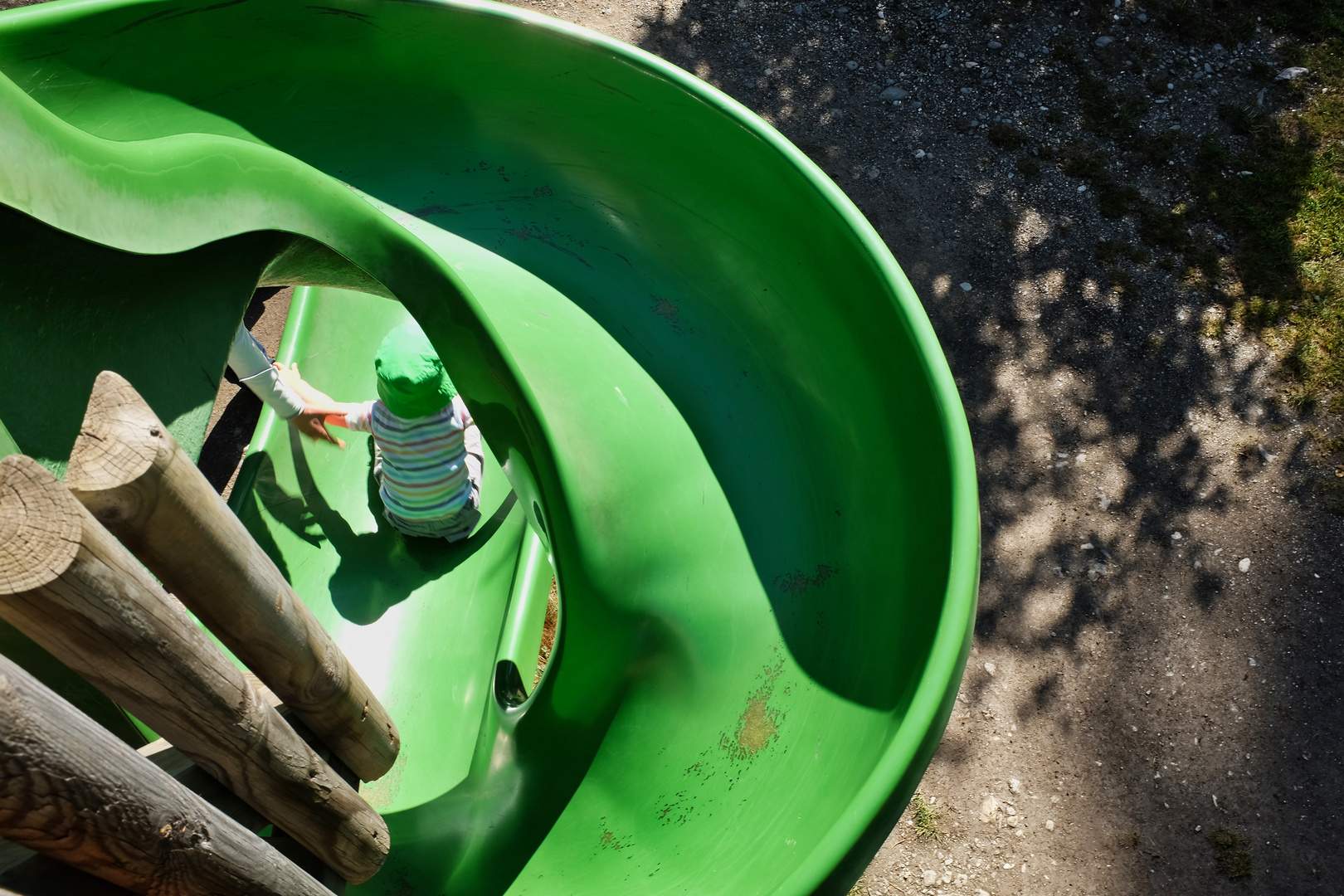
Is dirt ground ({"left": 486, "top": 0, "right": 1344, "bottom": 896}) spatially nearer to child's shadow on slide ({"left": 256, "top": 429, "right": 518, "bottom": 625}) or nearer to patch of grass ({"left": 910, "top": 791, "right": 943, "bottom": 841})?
patch of grass ({"left": 910, "top": 791, "right": 943, "bottom": 841})

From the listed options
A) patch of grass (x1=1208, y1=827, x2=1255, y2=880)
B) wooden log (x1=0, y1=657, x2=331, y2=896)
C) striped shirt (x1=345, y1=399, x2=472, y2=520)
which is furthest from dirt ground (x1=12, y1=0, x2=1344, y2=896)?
wooden log (x1=0, y1=657, x2=331, y2=896)

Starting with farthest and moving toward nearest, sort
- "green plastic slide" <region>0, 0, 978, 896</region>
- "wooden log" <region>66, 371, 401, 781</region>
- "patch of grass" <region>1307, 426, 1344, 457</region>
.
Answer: "patch of grass" <region>1307, 426, 1344, 457</region>
"green plastic slide" <region>0, 0, 978, 896</region>
"wooden log" <region>66, 371, 401, 781</region>

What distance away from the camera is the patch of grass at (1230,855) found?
9.45 feet

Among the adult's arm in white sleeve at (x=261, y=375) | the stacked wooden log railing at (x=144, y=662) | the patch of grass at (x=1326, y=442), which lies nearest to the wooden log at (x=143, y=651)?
the stacked wooden log railing at (x=144, y=662)

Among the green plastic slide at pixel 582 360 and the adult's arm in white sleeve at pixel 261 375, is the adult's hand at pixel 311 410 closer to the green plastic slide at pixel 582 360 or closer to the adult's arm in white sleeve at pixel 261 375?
the adult's arm in white sleeve at pixel 261 375

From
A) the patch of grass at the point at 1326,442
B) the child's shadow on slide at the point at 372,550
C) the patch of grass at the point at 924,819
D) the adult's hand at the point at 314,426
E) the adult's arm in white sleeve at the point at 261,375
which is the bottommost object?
the child's shadow on slide at the point at 372,550

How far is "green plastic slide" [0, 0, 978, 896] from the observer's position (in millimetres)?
1652

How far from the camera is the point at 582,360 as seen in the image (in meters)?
2.15

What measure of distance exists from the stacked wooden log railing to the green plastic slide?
76 centimetres

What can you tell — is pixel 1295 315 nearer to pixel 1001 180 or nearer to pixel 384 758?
pixel 1001 180

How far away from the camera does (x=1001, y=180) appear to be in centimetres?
425

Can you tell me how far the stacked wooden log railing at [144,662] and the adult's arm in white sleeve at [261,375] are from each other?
6.14 ft

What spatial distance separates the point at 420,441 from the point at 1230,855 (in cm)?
296

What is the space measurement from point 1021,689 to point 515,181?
252 centimetres
